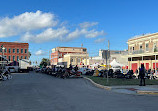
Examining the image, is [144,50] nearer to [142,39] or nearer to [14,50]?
[142,39]

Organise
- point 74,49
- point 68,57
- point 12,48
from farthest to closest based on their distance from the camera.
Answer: point 74,49 → point 68,57 → point 12,48

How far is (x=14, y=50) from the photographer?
3391 inches

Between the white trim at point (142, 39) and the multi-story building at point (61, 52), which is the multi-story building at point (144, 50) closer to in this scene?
the white trim at point (142, 39)

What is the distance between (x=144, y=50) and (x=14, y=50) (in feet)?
191

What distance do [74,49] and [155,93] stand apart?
367ft

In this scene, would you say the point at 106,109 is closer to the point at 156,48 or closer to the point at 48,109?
the point at 48,109

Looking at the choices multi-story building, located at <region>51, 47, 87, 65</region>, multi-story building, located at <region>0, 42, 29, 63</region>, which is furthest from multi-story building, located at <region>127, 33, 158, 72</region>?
multi-story building, located at <region>51, 47, 87, 65</region>

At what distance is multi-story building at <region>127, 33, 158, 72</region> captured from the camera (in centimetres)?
4110

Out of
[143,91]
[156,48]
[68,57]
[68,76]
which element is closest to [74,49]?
[68,57]

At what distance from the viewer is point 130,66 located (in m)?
50.2

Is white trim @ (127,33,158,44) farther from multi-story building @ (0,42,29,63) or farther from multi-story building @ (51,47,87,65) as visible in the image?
multi-story building @ (51,47,87,65)

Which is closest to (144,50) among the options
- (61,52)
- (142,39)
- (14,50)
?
(142,39)

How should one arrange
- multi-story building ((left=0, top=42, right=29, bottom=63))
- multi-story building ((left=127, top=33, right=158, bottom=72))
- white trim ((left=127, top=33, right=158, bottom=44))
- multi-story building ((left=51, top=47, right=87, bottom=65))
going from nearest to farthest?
multi-story building ((left=127, top=33, right=158, bottom=72)) < white trim ((left=127, top=33, right=158, bottom=44)) < multi-story building ((left=0, top=42, right=29, bottom=63)) < multi-story building ((left=51, top=47, right=87, bottom=65))

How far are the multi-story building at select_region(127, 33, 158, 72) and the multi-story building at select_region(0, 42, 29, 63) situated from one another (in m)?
51.0
